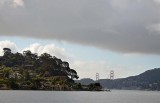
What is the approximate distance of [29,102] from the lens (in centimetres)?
11369

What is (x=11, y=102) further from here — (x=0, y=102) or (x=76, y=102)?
(x=76, y=102)

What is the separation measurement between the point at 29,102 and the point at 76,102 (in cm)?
2174

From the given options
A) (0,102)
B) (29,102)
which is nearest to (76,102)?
(29,102)

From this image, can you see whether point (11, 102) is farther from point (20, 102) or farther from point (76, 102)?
point (76, 102)

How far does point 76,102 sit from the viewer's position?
130 metres

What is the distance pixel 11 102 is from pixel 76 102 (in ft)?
89.9

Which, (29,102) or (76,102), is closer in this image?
(29,102)

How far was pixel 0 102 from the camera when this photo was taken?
358 ft

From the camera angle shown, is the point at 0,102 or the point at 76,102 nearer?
the point at 0,102

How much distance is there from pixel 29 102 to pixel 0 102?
9394mm

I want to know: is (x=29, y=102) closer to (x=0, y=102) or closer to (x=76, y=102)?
(x=0, y=102)

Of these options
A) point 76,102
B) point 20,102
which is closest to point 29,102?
point 20,102

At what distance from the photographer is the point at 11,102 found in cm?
11088
